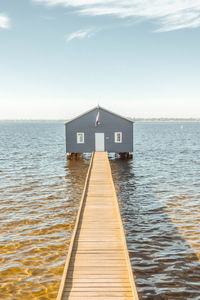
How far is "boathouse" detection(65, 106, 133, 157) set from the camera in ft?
123

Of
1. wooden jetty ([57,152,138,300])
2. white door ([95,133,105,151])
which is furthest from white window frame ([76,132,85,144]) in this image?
wooden jetty ([57,152,138,300])

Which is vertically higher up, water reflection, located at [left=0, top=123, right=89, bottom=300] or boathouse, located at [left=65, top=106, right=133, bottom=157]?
boathouse, located at [left=65, top=106, right=133, bottom=157]

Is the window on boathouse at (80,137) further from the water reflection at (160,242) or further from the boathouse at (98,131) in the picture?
A: the water reflection at (160,242)

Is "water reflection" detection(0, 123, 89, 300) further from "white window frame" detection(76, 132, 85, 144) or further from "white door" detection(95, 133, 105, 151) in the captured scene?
"white window frame" detection(76, 132, 85, 144)

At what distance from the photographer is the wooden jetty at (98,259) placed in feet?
26.4

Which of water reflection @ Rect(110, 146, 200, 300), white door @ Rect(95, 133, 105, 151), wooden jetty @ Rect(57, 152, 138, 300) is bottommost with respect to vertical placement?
water reflection @ Rect(110, 146, 200, 300)

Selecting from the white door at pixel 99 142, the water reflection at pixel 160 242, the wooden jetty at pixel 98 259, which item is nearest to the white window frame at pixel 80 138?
the white door at pixel 99 142

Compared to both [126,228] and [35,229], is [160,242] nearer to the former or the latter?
[126,228]

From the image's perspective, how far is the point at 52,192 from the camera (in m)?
23.8

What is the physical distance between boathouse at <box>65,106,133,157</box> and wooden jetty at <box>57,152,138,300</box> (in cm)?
2192

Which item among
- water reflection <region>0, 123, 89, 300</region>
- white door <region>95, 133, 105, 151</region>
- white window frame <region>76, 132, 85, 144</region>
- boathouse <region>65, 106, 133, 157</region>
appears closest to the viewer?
water reflection <region>0, 123, 89, 300</region>

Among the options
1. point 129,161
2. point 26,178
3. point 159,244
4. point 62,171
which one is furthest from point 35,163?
point 159,244

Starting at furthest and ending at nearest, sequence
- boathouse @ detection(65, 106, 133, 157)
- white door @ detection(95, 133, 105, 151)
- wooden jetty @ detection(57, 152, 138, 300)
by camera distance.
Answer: white door @ detection(95, 133, 105, 151), boathouse @ detection(65, 106, 133, 157), wooden jetty @ detection(57, 152, 138, 300)

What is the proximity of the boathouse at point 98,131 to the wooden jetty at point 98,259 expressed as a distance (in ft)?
71.9
